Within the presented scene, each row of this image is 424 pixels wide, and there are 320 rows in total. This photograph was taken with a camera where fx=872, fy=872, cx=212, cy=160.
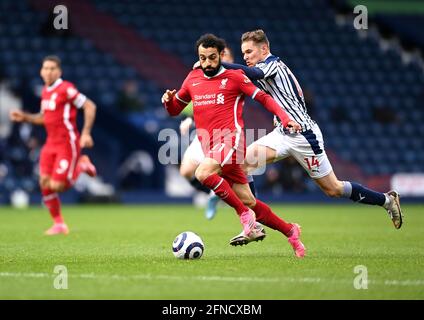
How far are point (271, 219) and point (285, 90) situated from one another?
1355 mm

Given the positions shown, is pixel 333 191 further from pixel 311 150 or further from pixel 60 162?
pixel 60 162

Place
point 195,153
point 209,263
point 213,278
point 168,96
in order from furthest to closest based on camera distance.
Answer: point 195,153 < point 168,96 < point 209,263 < point 213,278

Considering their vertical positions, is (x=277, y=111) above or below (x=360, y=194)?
above

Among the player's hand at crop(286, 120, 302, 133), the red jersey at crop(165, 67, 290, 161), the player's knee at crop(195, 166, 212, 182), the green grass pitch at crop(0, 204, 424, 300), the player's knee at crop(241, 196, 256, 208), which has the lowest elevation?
the green grass pitch at crop(0, 204, 424, 300)

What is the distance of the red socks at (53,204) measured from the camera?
12.6 metres

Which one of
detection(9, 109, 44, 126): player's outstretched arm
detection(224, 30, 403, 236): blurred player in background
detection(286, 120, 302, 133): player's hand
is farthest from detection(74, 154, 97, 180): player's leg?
detection(286, 120, 302, 133): player's hand

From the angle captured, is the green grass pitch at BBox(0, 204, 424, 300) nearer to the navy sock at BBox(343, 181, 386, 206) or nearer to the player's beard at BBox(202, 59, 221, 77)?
the navy sock at BBox(343, 181, 386, 206)

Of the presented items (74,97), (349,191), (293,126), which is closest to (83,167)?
(74,97)

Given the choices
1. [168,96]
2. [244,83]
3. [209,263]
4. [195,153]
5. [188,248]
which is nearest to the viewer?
[209,263]

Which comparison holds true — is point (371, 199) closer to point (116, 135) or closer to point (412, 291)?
point (412, 291)

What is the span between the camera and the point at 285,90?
9039 millimetres

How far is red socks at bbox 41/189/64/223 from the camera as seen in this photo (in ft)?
41.3
